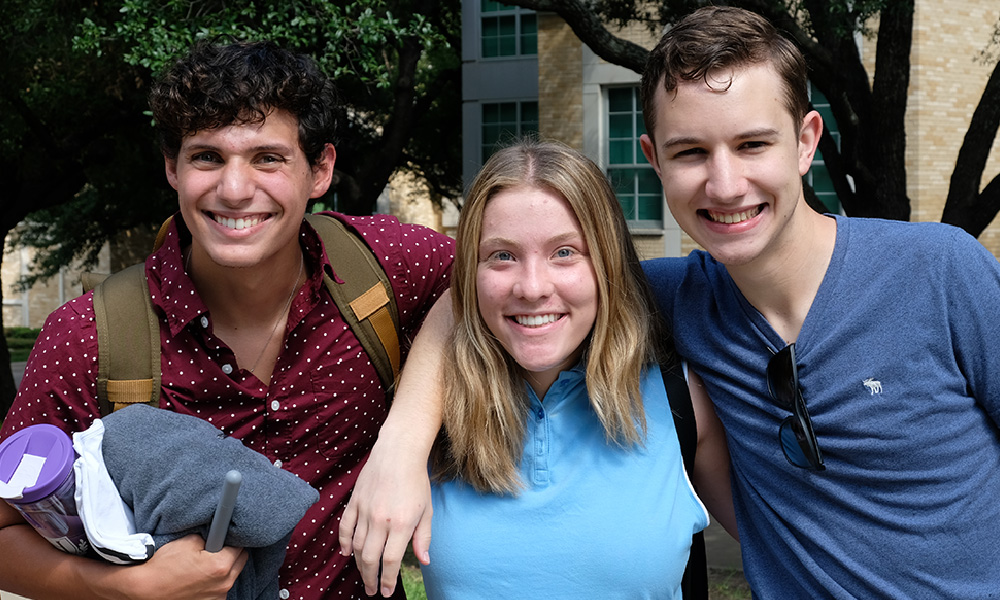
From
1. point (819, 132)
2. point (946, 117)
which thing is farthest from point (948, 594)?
point (946, 117)

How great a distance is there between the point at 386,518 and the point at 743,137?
118 centimetres

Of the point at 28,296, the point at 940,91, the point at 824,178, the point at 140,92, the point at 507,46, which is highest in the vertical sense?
the point at 507,46

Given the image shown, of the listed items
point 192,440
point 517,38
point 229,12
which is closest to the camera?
point 192,440

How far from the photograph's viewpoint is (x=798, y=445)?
2131 mm

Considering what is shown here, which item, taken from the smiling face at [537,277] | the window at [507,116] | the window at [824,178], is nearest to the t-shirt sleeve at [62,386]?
the smiling face at [537,277]

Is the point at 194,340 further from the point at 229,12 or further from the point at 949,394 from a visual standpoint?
the point at 229,12

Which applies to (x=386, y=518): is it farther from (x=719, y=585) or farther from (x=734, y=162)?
(x=719, y=585)

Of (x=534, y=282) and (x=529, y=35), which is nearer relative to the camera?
(x=534, y=282)

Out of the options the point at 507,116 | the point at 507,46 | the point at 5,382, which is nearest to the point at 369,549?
the point at 5,382

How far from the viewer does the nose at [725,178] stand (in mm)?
2129

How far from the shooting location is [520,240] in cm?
230

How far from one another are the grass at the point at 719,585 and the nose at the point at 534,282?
392 centimetres

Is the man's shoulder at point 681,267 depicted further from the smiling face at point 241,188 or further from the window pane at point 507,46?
the window pane at point 507,46

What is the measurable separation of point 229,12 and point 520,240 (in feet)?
20.4
